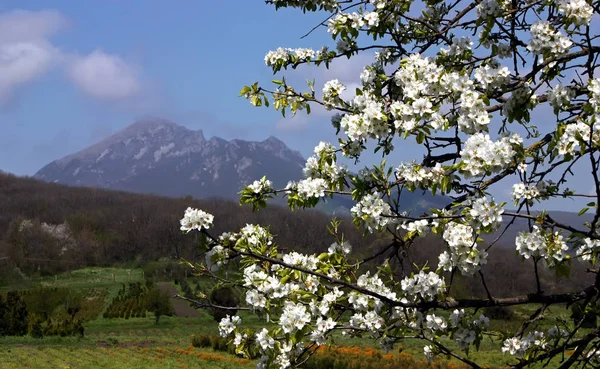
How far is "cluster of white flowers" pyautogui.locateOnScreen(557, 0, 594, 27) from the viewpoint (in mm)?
3127

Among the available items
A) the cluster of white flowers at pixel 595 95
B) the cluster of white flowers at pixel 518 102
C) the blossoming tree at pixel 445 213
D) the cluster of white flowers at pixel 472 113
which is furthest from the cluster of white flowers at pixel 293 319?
the cluster of white flowers at pixel 595 95

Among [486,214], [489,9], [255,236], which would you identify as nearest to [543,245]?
[486,214]

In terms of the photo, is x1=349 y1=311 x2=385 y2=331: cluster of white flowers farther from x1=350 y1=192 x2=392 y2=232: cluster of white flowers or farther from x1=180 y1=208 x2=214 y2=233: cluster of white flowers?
x1=180 y1=208 x2=214 y2=233: cluster of white flowers

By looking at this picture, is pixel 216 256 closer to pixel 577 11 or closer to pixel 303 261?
pixel 303 261

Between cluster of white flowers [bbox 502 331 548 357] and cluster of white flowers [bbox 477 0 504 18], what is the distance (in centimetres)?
202

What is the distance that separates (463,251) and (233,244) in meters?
1.35

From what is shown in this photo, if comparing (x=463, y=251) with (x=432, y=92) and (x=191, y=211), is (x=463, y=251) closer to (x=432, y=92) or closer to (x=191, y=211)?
(x=432, y=92)

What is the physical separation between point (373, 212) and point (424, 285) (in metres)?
0.55

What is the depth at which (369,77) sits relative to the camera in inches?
178

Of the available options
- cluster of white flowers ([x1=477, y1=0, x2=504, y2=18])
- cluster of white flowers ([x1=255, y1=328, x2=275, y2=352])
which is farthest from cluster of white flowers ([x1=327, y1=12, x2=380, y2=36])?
cluster of white flowers ([x1=255, y1=328, x2=275, y2=352])

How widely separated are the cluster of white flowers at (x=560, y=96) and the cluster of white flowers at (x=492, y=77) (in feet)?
0.92

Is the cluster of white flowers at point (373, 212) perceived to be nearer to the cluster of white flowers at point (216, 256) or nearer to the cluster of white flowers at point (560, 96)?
the cluster of white flowers at point (216, 256)

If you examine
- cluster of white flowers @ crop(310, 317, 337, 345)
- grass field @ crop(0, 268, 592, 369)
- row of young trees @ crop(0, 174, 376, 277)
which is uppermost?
row of young trees @ crop(0, 174, 376, 277)

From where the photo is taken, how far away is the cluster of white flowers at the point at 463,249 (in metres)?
2.97
